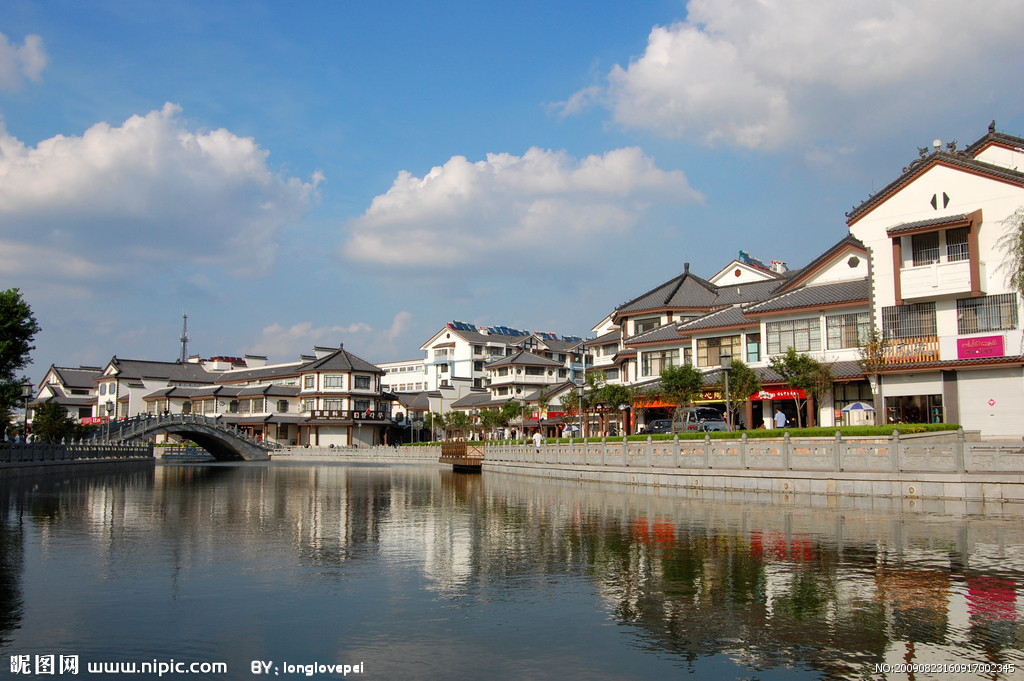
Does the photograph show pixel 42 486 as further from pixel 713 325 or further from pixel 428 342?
pixel 428 342

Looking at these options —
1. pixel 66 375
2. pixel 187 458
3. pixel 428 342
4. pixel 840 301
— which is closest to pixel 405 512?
pixel 840 301

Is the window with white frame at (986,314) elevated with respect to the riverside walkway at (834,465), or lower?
elevated

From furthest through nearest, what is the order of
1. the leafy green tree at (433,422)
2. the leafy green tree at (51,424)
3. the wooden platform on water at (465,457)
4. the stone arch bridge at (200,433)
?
the leafy green tree at (433,422) < the stone arch bridge at (200,433) < the leafy green tree at (51,424) < the wooden platform on water at (465,457)

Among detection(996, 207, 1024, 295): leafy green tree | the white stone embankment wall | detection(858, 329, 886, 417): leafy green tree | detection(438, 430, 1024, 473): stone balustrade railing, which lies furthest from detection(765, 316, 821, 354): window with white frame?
the white stone embankment wall

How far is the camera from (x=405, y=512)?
2602 cm

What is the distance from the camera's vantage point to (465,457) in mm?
58531

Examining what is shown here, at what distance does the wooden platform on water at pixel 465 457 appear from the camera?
57750mm

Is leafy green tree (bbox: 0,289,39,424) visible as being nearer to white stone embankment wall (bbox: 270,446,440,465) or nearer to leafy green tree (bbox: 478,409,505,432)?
white stone embankment wall (bbox: 270,446,440,465)

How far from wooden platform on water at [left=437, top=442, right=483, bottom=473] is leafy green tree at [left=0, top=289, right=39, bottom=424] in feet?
92.0

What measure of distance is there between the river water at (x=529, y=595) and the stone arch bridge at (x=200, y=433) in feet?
162

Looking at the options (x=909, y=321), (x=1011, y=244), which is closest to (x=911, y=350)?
(x=909, y=321)

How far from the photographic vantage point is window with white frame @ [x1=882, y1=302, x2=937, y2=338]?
121 ft

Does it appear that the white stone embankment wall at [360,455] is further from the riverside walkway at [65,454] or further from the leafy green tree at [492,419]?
the riverside walkway at [65,454]

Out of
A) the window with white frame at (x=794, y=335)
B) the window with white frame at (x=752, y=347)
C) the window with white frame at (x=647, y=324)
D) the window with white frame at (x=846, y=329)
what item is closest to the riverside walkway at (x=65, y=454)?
the window with white frame at (x=647, y=324)
